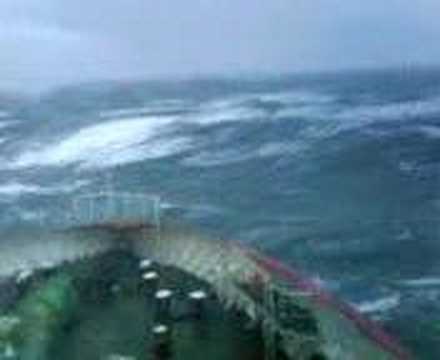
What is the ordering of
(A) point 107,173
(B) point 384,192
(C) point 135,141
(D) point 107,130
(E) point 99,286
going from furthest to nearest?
1. (D) point 107,130
2. (C) point 135,141
3. (A) point 107,173
4. (B) point 384,192
5. (E) point 99,286

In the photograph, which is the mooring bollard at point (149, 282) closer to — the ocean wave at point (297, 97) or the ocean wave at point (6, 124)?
the ocean wave at point (6, 124)

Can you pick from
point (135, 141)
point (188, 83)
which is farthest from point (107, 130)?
point (188, 83)

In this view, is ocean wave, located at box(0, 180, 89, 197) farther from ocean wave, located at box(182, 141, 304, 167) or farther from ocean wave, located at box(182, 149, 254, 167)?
ocean wave, located at box(182, 141, 304, 167)

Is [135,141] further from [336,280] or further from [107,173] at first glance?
[336,280]

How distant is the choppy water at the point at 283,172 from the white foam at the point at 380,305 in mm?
160

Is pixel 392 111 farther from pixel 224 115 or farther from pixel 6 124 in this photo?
pixel 6 124

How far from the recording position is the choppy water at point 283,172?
5228 cm

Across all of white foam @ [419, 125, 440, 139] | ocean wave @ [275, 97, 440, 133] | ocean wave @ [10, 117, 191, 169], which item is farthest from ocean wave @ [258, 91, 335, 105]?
ocean wave @ [10, 117, 191, 169]

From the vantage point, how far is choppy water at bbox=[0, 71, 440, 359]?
52.3 m

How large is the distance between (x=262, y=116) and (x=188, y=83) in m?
59.7

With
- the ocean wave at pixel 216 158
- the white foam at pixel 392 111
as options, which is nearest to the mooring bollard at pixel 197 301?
the ocean wave at pixel 216 158

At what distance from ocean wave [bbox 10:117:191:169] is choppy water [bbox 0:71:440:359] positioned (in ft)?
0.55

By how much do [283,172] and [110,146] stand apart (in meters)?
17.6

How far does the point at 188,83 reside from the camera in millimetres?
161875
